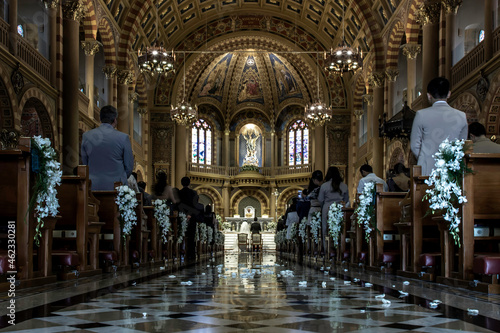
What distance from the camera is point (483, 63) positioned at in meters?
13.3

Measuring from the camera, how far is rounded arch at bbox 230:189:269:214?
3536 cm

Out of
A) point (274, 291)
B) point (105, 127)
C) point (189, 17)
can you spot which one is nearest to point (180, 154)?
point (189, 17)

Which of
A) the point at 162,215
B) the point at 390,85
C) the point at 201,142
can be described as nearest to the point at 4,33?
the point at 162,215

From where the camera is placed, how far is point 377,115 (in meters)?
22.5

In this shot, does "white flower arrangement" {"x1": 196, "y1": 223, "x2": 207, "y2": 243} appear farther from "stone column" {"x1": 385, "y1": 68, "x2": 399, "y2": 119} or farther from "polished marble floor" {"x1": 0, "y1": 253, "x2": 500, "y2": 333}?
"stone column" {"x1": 385, "y1": 68, "x2": 399, "y2": 119}

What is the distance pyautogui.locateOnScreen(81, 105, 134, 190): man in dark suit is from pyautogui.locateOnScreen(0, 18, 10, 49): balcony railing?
709cm

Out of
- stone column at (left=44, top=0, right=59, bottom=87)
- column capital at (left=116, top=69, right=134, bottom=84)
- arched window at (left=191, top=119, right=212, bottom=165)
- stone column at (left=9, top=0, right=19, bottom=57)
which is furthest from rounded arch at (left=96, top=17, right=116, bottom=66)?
arched window at (left=191, top=119, right=212, bottom=165)

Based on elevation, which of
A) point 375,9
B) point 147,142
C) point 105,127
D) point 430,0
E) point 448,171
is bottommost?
point 448,171

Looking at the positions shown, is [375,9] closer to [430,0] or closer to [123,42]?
[430,0]

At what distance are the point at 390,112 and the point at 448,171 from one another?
1772cm

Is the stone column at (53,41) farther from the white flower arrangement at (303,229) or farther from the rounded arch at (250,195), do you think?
the rounded arch at (250,195)

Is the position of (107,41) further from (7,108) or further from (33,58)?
(7,108)

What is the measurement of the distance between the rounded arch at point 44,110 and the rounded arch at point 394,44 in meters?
12.1

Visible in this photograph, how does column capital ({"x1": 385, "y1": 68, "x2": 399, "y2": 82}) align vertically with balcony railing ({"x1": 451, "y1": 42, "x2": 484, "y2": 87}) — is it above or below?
above
